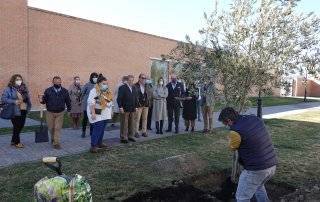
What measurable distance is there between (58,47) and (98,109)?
13894 millimetres

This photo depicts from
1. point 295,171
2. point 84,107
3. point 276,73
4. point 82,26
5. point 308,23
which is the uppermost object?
point 82,26

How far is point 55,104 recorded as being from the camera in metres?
10.5

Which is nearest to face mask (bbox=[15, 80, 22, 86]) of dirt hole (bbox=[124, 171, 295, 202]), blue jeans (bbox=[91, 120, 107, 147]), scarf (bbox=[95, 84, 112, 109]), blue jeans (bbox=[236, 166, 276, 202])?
scarf (bbox=[95, 84, 112, 109])

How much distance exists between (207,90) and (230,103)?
0.59 meters

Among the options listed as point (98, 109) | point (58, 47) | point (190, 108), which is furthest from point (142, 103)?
point (58, 47)

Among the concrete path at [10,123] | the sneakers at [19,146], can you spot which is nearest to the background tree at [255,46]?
the sneakers at [19,146]

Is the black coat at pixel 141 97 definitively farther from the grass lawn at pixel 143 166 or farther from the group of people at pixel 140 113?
the grass lawn at pixel 143 166

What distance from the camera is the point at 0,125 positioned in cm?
1508

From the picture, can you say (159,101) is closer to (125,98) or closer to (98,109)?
(125,98)

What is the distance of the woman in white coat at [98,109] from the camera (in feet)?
33.0

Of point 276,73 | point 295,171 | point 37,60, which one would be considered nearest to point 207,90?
point 276,73

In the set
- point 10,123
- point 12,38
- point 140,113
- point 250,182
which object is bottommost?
point 10,123

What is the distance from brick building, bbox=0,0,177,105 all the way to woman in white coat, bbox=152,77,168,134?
9915 millimetres

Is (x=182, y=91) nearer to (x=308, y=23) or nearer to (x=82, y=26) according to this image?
(x=308, y=23)
